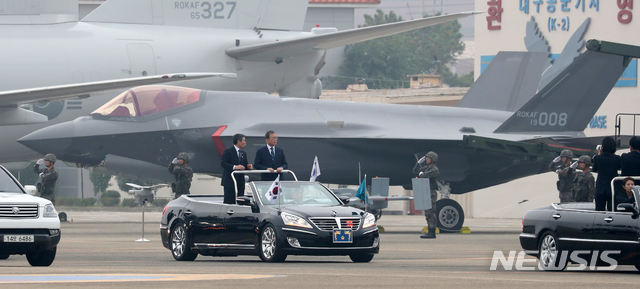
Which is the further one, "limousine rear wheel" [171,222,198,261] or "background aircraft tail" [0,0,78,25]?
"background aircraft tail" [0,0,78,25]

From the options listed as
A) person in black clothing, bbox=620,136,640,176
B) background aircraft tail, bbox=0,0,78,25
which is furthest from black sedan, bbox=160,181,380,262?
background aircraft tail, bbox=0,0,78,25

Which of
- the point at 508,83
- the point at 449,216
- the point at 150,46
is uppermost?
the point at 150,46

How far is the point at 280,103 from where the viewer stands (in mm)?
21906

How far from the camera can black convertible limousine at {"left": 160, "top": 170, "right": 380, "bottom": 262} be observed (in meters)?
11.9

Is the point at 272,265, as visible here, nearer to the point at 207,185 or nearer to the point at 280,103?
the point at 280,103

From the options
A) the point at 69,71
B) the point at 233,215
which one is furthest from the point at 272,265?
the point at 69,71

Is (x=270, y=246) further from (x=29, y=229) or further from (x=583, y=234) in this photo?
(x=583, y=234)

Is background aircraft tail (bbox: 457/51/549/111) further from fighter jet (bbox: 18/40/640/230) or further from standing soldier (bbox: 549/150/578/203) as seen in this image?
standing soldier (bbox: 549/150/578/203)

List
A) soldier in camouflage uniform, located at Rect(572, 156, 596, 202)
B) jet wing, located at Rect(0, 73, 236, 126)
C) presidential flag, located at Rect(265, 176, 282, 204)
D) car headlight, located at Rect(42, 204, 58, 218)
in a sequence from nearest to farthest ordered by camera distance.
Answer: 1. car headlight, located at Rect(42, 204, 58, 218)
2. presidential flag, located at Rect(265, 176, 282, 204)
3. soldier in camouflage uniform, located at Rect(572, 156, 596, 202)
4. jet wing, located at Rect(0, 73, 236, 126)

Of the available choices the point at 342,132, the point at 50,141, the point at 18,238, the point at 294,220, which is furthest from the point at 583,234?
the point at 50,141

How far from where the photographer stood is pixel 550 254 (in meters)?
11.3

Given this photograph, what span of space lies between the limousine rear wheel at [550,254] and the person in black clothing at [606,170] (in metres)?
0.82

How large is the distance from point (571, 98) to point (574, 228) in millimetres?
11684

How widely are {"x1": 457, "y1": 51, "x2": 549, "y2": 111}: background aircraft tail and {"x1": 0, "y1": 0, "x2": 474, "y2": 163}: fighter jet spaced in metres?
2.31
